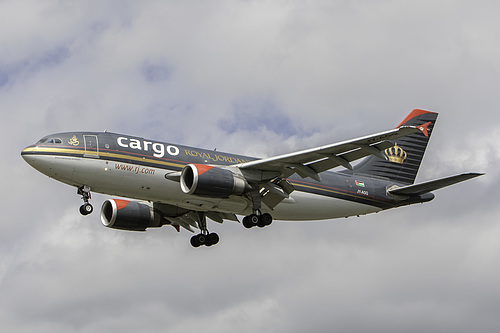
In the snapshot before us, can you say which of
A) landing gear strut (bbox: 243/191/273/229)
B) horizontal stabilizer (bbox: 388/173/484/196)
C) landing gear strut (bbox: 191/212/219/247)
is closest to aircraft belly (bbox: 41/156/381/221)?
landing gear strut (bbox: 243/191/273/229)

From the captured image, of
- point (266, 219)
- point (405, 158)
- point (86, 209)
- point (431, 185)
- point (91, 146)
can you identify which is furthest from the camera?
point (405, 158)

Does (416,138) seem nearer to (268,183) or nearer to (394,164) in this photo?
(394,164)

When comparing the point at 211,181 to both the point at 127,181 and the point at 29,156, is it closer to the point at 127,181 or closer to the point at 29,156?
the point at 127,181

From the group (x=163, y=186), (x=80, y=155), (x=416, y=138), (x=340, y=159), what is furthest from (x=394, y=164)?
(x=80, y=155)

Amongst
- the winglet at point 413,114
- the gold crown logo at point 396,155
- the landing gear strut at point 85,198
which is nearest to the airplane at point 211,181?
the landing gear strut at point 85,198

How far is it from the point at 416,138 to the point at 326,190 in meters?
9.56

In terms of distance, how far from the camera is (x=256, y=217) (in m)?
41.6

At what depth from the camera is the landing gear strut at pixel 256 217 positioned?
136 feet

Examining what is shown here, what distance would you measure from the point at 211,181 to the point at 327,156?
5.67m

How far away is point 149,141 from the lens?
40.2 meters

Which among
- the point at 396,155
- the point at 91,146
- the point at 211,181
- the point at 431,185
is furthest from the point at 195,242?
the point at 431,185

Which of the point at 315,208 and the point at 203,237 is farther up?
the point at 203,237

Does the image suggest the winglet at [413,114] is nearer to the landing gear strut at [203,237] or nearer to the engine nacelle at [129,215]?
the landing gear strut at [203,237]

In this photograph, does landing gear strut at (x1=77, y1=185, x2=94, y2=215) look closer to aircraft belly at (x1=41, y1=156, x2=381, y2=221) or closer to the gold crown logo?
aircraft belly at (x1=41, y1=156, x2=381, y2=221)
